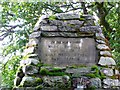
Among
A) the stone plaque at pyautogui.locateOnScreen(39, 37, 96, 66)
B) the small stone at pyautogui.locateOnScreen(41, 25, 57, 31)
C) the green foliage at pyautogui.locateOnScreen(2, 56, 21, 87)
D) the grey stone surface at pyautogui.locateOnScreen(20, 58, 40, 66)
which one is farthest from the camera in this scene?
the green foliage at pyautogui.locateOnScreen(2, 56, 21, 87)

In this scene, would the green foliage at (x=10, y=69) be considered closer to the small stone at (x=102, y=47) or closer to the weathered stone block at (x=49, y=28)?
the weathered stone block at (x=49, y=28)

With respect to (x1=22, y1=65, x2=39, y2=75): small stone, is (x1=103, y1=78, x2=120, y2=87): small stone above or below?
below

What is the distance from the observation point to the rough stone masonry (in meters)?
4.32

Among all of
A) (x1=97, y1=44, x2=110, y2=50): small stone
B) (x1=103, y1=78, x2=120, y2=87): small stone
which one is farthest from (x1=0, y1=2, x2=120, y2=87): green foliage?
(x1=103, y1=78, x2=120, y2=87): small stone

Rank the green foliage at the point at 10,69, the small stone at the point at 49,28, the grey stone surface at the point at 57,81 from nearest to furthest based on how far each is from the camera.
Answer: the grey stone surface at the point at 57,81 < the small stone at the point at 49,28 < the green foliage at the point at 10,69

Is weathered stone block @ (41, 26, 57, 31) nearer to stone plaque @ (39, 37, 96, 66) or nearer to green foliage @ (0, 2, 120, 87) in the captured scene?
stone plaque @ (39, 37, 96, 66)

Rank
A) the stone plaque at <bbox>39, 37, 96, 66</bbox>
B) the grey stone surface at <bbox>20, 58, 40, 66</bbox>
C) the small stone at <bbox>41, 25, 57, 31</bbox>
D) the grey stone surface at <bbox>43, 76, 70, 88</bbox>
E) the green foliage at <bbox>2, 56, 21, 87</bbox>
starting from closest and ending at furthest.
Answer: the grey stone surface at <bbox>43, 76, 70, 88</bbox>
the grey stone surface at <bbox>20, 58, 40, 66</bbox>
the stone plaque at <bbox>39, 37, 96, 66</bbox>
the small stone at <bbox>41, 25, 57, 31</bbox>
the green foliage at <bbox>2, 56, 21, 87</bbox>

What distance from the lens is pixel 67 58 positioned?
4.57m

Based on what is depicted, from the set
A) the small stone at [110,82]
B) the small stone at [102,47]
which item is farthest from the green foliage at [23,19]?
the small stone at [110,82]

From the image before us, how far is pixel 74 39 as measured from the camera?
185 inches

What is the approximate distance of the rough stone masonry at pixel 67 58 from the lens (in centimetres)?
432

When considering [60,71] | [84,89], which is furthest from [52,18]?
[84,89]

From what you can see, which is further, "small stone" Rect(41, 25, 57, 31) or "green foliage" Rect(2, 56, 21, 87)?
"green foliage" Rect(2, 56, 21, 87)

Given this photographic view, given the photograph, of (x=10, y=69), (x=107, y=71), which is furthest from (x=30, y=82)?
(x=10, y=69)
